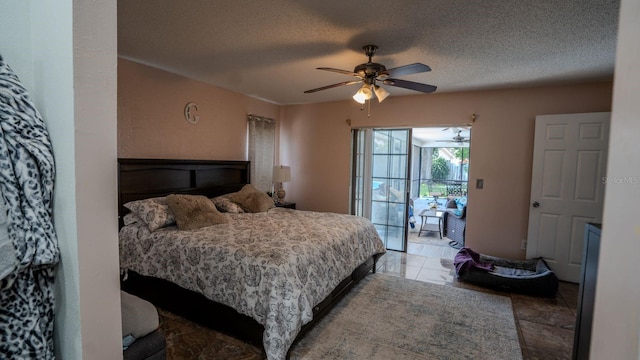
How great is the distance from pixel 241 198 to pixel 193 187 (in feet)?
2.02

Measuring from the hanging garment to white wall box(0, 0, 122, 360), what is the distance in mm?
33

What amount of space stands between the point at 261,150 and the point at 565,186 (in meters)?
4.24

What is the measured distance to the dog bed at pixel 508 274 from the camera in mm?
3096

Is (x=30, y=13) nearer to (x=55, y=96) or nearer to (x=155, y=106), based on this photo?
(x=55, y=96)

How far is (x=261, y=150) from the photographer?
194 inches

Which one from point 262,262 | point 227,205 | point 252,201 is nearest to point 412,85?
point 262,262

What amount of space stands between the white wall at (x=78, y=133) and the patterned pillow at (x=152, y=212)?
7.36ft

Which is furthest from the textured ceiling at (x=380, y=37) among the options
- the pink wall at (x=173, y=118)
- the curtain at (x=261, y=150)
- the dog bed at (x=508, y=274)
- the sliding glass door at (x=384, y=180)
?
the dog bed at (x=508, y=274)

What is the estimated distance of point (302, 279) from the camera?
7.04 feet

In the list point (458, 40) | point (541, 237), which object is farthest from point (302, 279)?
point (541, 237)

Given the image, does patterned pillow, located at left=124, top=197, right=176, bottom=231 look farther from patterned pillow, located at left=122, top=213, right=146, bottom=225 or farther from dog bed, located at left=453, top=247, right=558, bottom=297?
dog bed, located at left=453, top=247, right=558, bottom=297

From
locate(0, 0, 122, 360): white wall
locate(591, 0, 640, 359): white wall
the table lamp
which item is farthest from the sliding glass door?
locate(0, 0, 122, 360): white wall

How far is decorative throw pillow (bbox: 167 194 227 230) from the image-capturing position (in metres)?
2.87

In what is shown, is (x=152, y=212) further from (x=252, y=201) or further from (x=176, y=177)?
(x=252, y=201)
